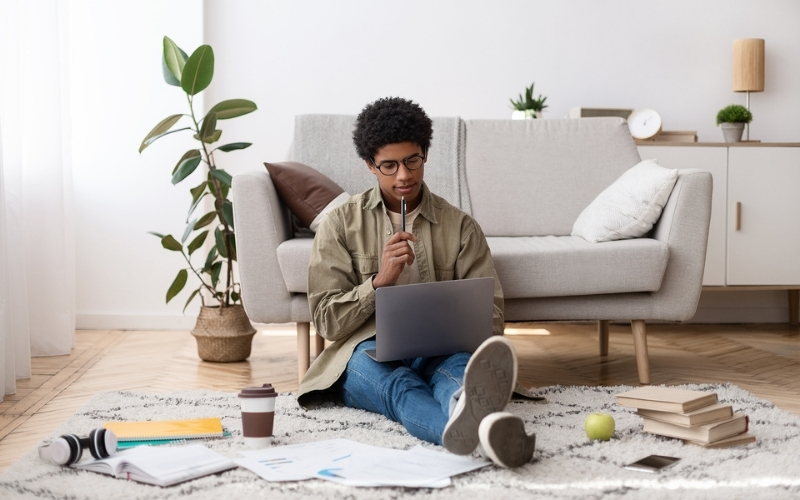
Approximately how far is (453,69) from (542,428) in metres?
2.67

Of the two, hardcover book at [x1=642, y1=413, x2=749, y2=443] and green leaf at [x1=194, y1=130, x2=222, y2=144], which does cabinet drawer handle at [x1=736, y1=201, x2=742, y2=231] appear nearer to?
hardcover book at [x1=642, y1=413, x2=749, y2=443]

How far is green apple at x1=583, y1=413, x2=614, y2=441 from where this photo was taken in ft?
6.43

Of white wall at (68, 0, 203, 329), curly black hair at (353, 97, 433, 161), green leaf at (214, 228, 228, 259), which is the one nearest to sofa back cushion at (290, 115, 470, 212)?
green leaf at (214, 228, 228, 259)

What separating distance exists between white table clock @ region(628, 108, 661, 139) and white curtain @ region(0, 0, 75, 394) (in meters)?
2.72

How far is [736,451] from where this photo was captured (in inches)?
74.2

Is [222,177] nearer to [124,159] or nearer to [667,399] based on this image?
[124,159]

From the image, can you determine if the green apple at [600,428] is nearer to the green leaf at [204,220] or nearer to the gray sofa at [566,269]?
the gray sofa at [566,269]

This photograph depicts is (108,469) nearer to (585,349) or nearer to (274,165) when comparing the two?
(274,165)

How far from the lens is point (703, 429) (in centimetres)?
190

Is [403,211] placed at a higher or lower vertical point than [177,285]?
higher

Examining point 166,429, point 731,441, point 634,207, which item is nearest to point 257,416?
point 166,429

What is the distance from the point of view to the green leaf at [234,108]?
330cm

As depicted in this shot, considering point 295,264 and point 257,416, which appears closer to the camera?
point 257,416

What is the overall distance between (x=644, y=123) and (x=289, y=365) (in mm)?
2223
